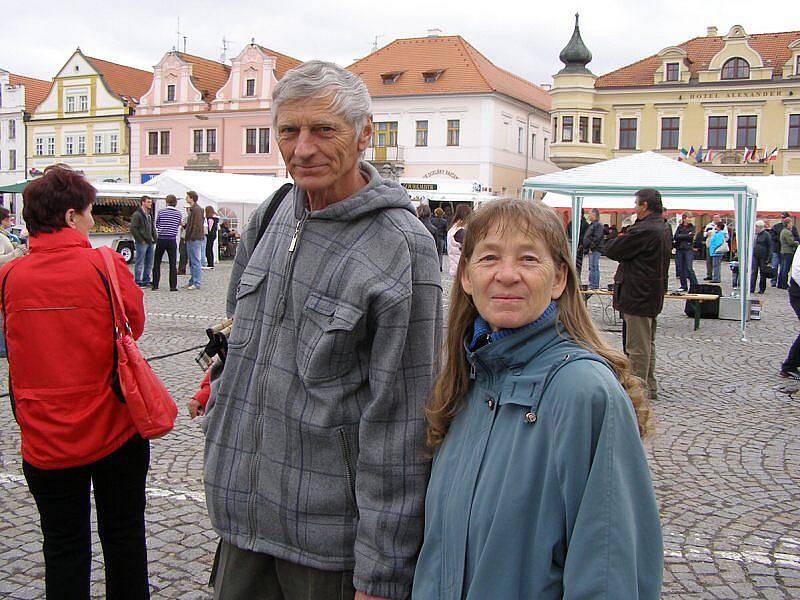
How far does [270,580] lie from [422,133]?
43.5 metres

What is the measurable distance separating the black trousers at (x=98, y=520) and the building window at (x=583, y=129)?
4469cm

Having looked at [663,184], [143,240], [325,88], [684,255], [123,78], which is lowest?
[684,255]

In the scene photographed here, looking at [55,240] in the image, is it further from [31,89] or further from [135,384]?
[31,89]

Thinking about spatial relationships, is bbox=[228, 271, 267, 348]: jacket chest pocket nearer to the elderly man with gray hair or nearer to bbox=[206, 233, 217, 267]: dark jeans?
the elderly man with gray hair

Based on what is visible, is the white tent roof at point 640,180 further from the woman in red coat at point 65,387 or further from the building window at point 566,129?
the building window at point 566,129

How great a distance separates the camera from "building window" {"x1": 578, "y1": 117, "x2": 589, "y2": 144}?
4509 cm

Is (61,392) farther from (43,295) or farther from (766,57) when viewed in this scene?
(766,57)

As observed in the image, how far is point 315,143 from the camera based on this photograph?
6.01 feet

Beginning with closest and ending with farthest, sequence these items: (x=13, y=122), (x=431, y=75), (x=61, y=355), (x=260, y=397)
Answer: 1. (x=260, y=397)
2. (x=61, y=355)
3. (x=431, y=75)
4. (x=13, y=122)

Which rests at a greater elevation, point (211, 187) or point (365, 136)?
point (211, 187)

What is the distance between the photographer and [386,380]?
1763 millimetres

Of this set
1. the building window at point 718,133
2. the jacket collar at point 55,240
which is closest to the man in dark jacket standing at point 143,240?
the jacket collar at point 55,240

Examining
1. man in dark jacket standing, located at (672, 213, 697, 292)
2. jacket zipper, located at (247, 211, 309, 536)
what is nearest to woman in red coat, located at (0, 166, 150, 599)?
jacket zipper, located at (247, 211, 309, 536)

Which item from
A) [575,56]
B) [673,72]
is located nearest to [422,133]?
[575,56]
